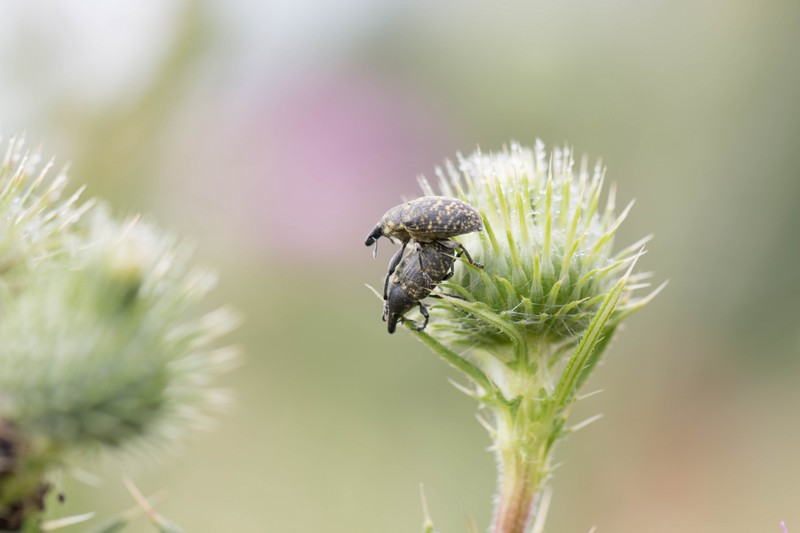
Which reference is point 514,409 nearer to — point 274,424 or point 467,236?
point 467,236

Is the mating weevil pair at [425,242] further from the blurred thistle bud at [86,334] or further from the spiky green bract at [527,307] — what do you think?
the blurred thistle bud at [86,334]

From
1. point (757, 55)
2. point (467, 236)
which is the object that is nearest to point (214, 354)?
point (467, 236)

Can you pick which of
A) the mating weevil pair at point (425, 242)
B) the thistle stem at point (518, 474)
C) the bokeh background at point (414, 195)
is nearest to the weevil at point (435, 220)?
the mating weevil pair at point (425, 242)

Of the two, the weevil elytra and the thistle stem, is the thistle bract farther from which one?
the thistle stem

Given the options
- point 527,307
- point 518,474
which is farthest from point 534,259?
point 518,474

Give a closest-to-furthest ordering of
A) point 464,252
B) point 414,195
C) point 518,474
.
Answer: point 518,474, point 464,252, point 414,195

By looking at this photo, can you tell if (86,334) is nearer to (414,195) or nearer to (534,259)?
(534,259)

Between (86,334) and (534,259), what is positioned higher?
(534,259)
